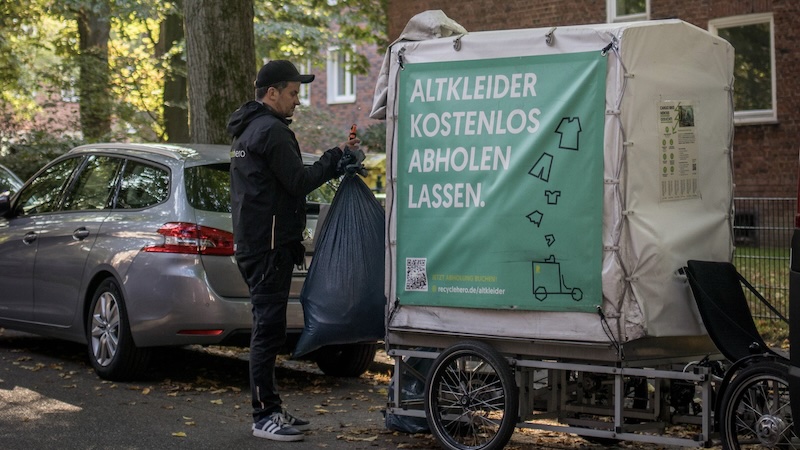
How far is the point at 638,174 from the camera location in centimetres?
596

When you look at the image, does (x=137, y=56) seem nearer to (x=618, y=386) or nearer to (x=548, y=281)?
(x=548, y=281)

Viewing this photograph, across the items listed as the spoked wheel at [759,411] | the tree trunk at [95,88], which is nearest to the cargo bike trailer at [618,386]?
the spoked wheel at [759,411]

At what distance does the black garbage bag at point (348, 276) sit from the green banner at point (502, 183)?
1.41 feet

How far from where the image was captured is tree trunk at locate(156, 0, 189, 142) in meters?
22.3

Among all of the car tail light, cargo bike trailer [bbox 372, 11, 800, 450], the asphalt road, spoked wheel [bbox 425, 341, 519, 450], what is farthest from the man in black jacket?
the car tail light

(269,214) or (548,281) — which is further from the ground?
(269,214)

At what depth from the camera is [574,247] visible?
601 cm

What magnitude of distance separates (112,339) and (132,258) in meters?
0.64

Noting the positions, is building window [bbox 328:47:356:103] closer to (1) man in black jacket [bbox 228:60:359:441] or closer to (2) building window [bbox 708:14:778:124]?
(2) building window [bbox 708:14:778:124]

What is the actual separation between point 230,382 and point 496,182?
369 centimetres

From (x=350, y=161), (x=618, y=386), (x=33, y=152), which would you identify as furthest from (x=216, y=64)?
(x=33, y=152)

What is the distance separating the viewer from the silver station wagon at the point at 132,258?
8.39 meters

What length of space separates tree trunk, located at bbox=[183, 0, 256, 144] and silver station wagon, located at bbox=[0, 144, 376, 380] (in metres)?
2.11

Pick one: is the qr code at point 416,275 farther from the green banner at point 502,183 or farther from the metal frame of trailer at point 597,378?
the metal frame of trailer at point 597,378
